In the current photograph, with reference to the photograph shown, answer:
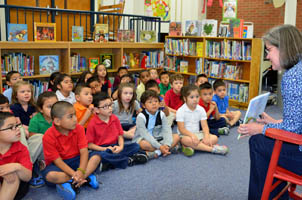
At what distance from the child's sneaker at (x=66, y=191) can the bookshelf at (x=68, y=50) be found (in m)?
2.50

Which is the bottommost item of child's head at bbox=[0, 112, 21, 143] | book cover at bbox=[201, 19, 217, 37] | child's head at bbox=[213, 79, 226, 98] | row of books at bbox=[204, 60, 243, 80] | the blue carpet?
the blue carpet

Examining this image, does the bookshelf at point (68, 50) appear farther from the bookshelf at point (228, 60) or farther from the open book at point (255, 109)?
the open book at point (255, 109)

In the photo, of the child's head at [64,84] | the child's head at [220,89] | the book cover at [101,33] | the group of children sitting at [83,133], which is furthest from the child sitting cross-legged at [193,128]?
the book cover at [101,33]

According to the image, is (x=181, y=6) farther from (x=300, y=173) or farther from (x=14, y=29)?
(x=300, y=173)

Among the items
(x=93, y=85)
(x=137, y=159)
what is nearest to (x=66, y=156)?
(x=137, y=159)

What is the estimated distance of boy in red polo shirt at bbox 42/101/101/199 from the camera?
92.3 inches

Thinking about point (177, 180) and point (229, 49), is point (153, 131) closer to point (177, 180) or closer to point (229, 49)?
point (177, 180)

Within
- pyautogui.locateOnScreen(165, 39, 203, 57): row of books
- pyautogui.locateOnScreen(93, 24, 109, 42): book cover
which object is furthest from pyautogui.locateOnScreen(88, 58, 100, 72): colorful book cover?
pyautogui.locateOnScreen(165, 39, 203, 57): row of books

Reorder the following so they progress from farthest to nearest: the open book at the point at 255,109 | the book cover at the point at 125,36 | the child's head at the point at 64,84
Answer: the book cover at the point at 125,36, the child's head at the point at 64,84, the open book at the point at 255,109

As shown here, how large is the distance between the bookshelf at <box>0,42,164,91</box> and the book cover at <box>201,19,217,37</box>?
1.03 metres

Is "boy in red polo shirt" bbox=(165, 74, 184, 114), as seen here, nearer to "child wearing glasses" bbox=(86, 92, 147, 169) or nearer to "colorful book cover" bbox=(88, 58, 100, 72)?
"child wearing glasses" bbox=(86, 92, 147, 169)

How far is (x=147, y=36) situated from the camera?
6.31 m

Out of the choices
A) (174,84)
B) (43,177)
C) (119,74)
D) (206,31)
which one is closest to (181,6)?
(206,31)

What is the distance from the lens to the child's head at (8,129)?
205cm
